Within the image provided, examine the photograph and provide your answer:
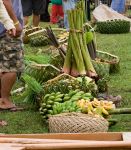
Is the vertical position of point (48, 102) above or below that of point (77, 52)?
below

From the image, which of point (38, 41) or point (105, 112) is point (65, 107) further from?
point (38, 41)

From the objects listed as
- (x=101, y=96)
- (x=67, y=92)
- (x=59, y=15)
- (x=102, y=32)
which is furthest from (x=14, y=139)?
(x=59, y=15)

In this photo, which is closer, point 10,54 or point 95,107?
point 95,107

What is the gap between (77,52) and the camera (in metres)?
7.31

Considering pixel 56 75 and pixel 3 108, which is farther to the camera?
pixel 56 75

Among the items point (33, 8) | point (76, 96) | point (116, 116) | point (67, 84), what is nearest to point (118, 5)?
point (33, 8)

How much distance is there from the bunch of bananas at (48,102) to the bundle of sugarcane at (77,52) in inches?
45.0

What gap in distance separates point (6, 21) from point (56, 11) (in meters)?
9.41

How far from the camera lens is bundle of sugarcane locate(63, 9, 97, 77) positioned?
287 inches

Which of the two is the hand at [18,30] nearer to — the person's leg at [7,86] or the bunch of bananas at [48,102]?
the person's leg at [7,86]

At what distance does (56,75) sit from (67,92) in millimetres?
916

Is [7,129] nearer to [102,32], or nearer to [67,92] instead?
[67,92]

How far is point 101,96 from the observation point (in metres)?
6.77

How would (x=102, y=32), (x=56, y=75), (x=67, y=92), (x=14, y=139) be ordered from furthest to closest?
(x=102, y=32), (x=56, y=75), (x=67, y=92), (x=14, y=139)
